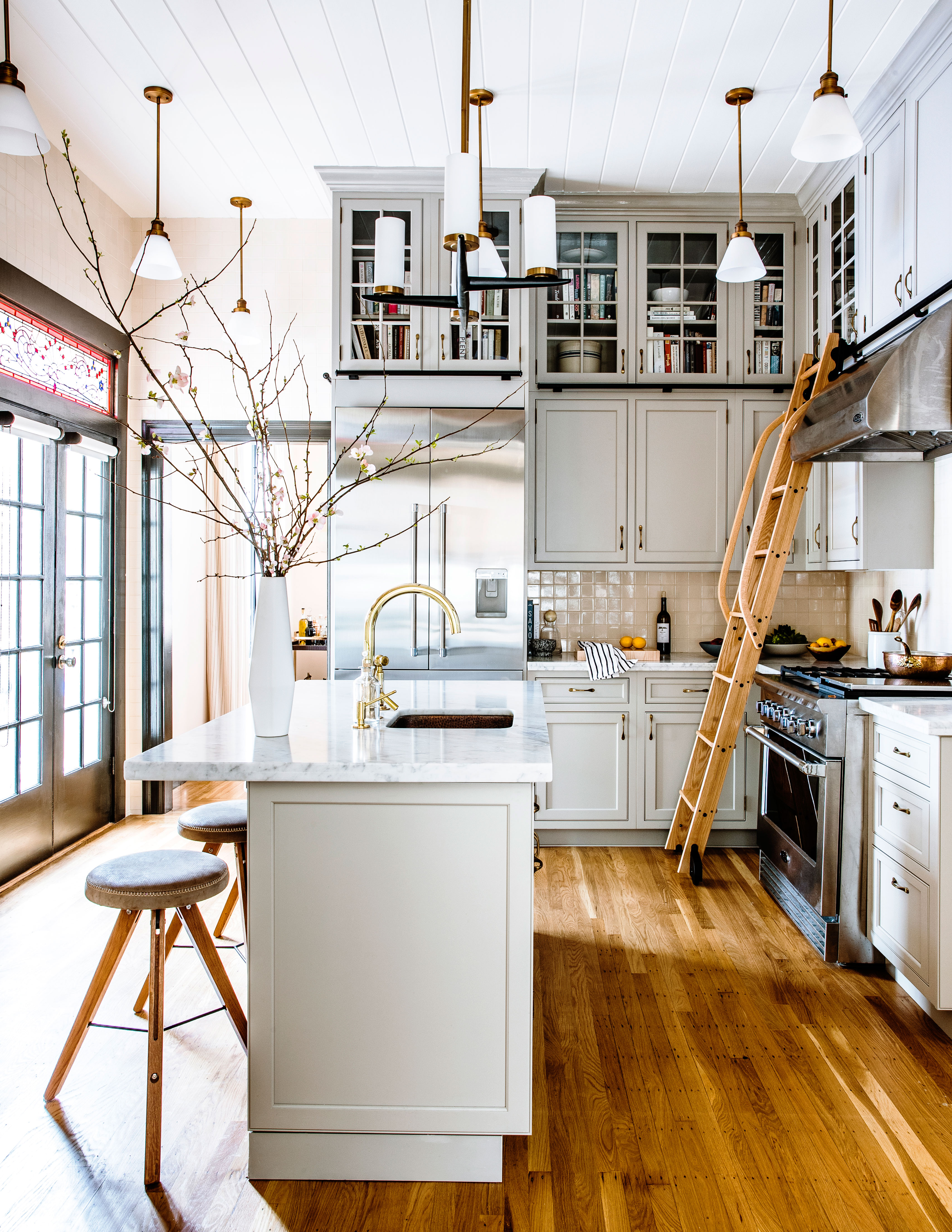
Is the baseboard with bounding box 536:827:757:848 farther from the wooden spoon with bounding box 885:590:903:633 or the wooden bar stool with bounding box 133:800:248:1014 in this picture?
the wooden bar stool with bounding box 133:800:248:1014

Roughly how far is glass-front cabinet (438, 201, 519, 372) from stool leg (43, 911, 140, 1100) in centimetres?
285

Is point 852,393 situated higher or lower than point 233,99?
lower

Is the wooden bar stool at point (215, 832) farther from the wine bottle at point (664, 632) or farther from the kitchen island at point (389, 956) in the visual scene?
the wine bottle at point (664, 632)

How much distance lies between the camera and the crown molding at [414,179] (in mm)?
3896

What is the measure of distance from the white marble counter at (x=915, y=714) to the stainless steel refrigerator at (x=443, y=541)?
5.45ft

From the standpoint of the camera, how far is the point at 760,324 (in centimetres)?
423

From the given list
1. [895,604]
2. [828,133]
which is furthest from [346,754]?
[895,604]

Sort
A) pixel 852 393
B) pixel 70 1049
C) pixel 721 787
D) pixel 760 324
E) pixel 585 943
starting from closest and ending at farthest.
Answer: pixel 70 1049 < pixel 852 393 < pixel 585 943 < pixel 721 787 < pixel 760 324

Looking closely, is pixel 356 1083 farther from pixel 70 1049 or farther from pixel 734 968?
pixel 734 968

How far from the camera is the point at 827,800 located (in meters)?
2.89

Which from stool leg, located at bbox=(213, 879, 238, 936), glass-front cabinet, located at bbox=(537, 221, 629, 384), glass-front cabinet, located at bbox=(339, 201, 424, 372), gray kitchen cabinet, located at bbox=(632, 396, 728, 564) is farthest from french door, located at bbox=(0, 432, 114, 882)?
gray kitchen cabinet, located at bbox=(632, 396, 728, 564)

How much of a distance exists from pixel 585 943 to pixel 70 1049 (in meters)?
1.70

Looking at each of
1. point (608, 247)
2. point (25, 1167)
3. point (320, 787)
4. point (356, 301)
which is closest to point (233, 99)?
point (356, 301)

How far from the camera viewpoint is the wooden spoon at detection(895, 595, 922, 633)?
141 inches
